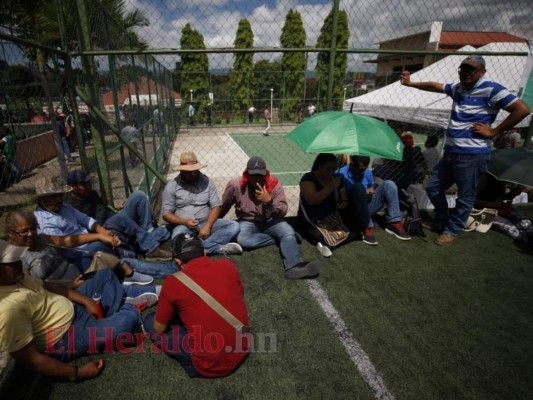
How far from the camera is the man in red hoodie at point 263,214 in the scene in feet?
11.0

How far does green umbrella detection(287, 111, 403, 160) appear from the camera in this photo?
2980 millimetres

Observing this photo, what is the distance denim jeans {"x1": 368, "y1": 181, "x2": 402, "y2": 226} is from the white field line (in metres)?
1.70

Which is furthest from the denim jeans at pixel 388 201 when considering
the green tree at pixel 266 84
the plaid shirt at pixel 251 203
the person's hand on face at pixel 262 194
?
the green tree at pixel 266 84

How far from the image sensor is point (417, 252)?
3930 mm

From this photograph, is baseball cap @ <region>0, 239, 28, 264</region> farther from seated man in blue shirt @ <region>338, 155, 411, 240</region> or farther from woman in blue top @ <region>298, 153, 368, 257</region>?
seated man in blue shirt @ <region>338, 155, 411, 240</region>

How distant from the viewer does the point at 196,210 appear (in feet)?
12.3

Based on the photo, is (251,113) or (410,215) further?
(251,113)

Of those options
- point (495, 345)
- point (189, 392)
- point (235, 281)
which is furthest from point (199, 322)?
point (495, 345)

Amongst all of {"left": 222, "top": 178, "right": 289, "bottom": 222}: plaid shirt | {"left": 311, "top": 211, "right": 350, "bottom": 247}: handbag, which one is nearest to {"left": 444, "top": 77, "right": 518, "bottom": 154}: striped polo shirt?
{"left": 311, "top": 211, "right": 350, "bottom": 247}: handbag

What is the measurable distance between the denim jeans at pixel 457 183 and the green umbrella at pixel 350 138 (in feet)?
3.63

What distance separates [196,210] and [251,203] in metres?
0.67

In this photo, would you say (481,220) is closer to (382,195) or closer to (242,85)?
(382,195)

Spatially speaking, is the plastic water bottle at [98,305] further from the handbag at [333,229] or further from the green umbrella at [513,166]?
the green umbrella at [513,166]

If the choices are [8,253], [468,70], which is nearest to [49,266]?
[8,253]
